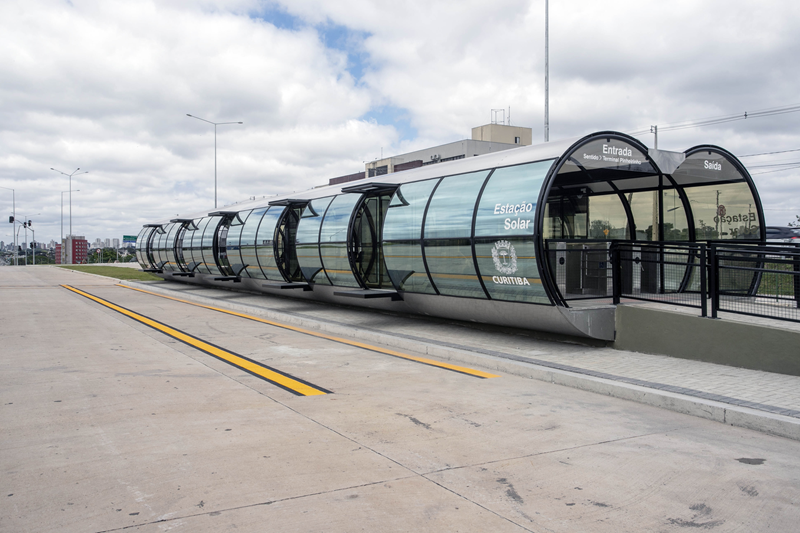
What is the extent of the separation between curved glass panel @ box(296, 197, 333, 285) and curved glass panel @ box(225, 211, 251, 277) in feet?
15.0

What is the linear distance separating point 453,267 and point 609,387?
427 centimetres

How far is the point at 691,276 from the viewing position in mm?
10680

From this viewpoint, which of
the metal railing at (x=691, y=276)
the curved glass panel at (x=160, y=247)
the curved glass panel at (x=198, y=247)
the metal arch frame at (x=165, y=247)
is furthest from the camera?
the curved glass panel at (x=160, y=247)

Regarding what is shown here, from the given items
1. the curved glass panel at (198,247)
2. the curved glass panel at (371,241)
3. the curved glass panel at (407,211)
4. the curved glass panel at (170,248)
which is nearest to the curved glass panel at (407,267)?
the curved glass panel at (407,211)

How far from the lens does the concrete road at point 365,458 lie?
3652mm

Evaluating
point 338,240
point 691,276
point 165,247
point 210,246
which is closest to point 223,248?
point 210,246

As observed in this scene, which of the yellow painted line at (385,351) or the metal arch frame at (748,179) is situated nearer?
the yellow painted line at (385,351)

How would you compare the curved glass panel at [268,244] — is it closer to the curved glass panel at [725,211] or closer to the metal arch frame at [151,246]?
the curved glass panel at [725,211]

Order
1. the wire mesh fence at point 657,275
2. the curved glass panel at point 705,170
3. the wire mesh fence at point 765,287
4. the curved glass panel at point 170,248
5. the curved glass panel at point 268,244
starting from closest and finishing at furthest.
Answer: the wire mesh fence at point 765,287 → the wire mesh fence at point 657,275 → the curved glass panel at point 705,170 → the curved glass panel at point 268,244 → the curved glass panel at point 170,248

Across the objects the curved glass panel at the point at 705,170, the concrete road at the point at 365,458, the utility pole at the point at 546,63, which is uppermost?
the utility pole at the point at 546,63

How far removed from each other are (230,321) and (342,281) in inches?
112

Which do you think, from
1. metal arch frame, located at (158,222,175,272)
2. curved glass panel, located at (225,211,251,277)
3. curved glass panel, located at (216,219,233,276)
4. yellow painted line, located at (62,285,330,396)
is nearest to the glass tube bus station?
yellow painted line, located at (62,285,330,396)

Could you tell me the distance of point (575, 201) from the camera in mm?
12805

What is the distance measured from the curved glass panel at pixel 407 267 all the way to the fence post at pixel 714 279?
4.87 meters
